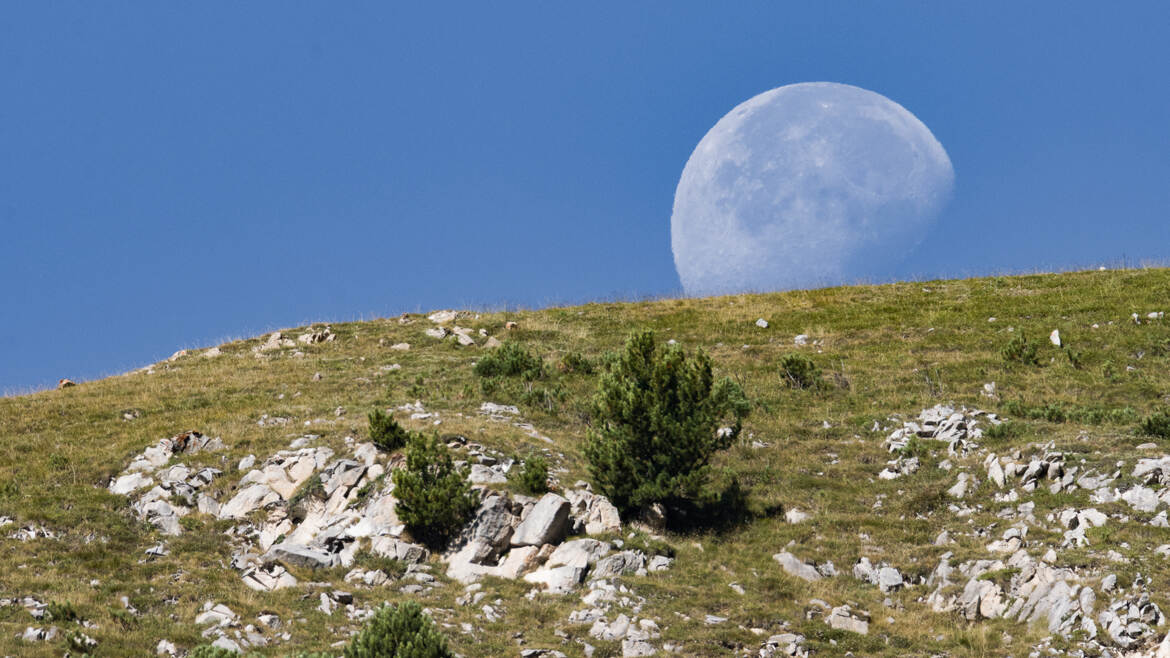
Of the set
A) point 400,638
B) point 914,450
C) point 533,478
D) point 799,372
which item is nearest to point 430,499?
point 533,478

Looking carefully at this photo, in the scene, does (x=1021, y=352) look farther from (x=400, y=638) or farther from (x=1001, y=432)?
(x=400, y=638)

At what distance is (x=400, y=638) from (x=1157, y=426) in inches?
787

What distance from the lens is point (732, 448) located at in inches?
1144

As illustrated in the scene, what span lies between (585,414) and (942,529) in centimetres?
1282

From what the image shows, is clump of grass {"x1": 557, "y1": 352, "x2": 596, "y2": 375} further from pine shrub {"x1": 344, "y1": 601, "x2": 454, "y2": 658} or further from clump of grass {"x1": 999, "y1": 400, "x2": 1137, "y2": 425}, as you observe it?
pine shrub {"x1": 344, "y1": 601, "x2": 454, "y2": 658}

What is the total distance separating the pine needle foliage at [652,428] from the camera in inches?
917

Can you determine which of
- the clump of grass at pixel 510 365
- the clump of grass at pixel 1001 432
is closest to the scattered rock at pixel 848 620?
the clump of grass at pixel 1001 432

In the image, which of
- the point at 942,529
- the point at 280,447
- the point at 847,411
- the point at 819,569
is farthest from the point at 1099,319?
the point at 280,447

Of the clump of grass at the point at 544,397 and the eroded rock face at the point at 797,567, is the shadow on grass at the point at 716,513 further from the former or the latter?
the clump of grass at the point at 544,397

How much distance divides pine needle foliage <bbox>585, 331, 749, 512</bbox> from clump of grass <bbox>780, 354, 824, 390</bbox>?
33.7 feet

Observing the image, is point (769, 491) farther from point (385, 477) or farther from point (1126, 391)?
point (1126, 391)

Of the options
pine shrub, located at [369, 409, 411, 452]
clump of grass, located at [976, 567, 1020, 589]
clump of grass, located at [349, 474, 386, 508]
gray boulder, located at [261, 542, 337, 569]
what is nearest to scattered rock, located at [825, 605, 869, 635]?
clump of grass, located at [976, 567, 1020, 589]

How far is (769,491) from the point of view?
2586 centimetres

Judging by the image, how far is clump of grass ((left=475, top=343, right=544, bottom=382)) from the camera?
116ft
